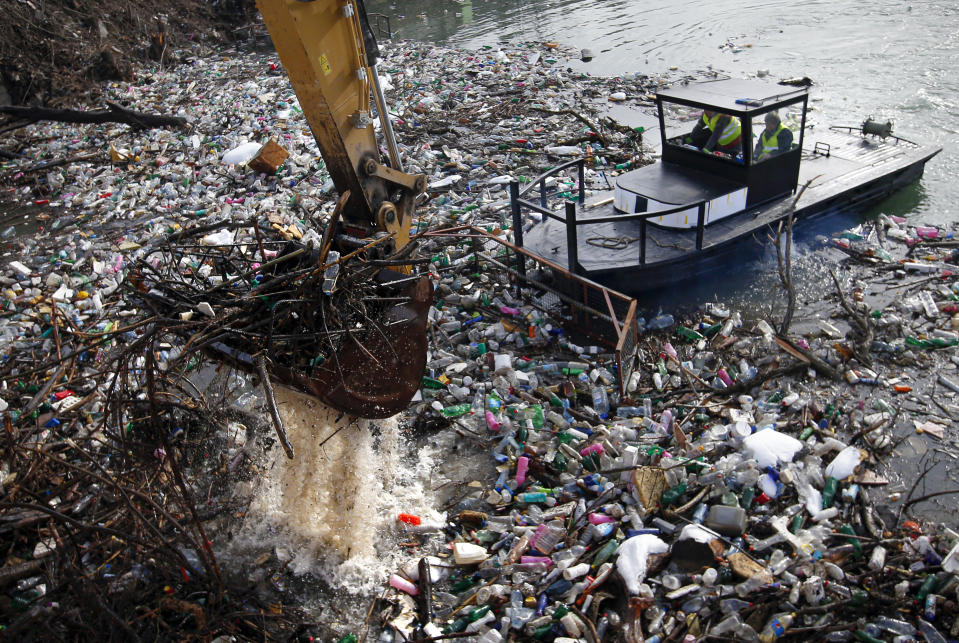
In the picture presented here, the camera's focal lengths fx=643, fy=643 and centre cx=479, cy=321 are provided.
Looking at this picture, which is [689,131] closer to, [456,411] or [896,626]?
[456,411]

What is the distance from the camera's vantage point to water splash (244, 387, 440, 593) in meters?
4.94

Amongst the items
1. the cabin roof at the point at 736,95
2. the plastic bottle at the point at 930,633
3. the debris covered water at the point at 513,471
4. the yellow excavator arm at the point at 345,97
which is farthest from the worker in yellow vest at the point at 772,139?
the plastic bottle at the point at 930,633

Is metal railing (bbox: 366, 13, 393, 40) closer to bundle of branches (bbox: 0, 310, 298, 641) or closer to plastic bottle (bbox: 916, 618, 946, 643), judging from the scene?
bundle of branches (bbox: 0, 310, 298, 641)

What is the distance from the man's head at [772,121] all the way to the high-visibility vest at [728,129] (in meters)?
0.35

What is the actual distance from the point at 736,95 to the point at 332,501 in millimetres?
6035

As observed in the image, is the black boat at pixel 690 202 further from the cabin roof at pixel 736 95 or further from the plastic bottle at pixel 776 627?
the plastic bottle at pixel 776 627

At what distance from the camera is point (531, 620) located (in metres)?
4.22

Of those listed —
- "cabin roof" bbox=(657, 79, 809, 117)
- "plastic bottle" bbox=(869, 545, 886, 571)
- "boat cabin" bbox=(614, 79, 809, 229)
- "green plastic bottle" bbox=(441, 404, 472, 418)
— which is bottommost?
"plastic bottle" bbox=(869, 545, 886, 571)

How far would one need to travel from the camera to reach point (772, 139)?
23.7 feet

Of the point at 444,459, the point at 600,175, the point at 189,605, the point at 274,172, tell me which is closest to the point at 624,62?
the point at 600,175

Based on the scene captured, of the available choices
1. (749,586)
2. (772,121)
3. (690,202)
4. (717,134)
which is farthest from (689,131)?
(749,586)

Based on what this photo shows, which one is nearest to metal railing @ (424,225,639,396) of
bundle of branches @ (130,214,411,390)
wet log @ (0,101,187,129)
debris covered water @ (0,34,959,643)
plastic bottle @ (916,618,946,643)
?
debris covered water @ (0,34,959,643)

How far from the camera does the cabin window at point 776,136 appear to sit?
278 inches

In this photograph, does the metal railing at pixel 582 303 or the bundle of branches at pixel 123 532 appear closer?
the bundle of branches at pixel 123 532
